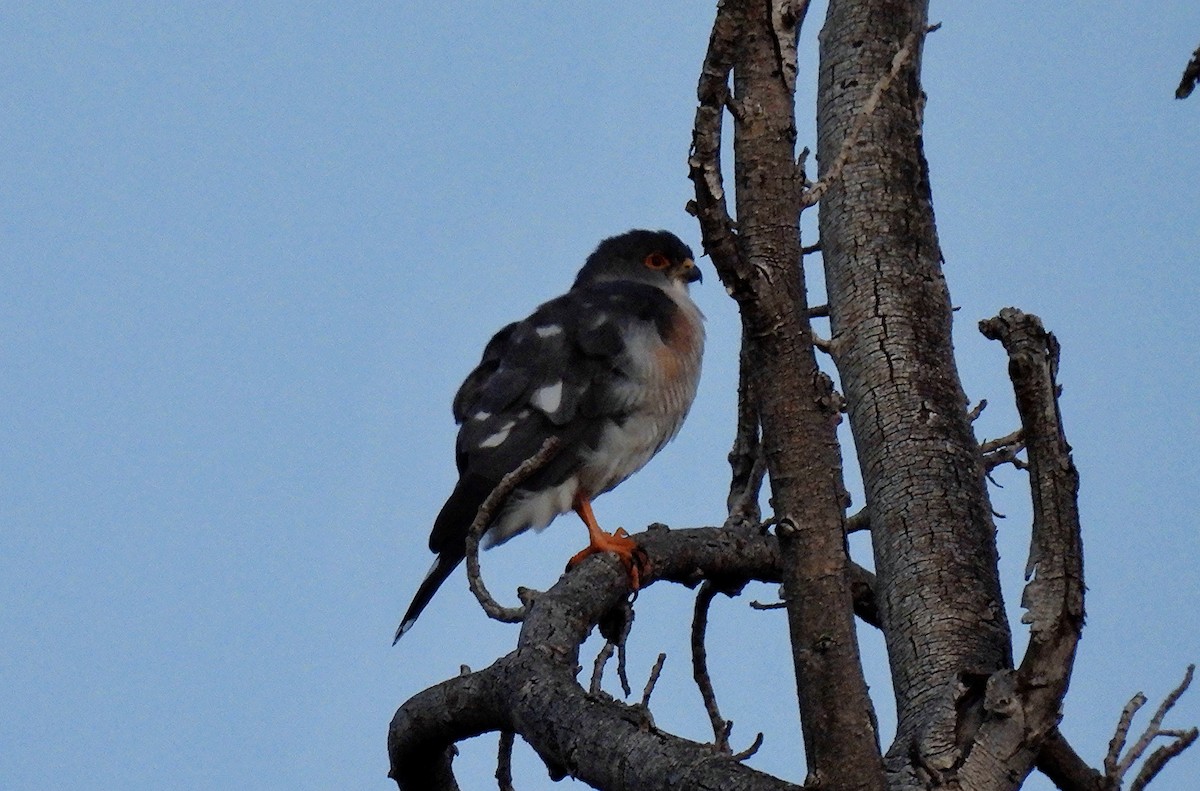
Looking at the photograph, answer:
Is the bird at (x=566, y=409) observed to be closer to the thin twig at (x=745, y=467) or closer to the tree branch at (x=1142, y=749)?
the thin twig at (x=745, y=467)

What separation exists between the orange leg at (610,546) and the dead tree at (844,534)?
2.0 inches

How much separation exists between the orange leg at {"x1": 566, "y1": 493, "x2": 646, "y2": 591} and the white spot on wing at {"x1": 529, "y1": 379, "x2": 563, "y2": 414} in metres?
0.44

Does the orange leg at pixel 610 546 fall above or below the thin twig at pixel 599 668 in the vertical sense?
above

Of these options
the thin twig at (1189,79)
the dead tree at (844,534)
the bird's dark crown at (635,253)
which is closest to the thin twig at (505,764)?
the dead tree at (844,534)

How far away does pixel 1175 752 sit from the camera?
2.81 m

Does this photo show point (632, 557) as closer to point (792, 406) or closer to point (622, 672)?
point (622, 672)

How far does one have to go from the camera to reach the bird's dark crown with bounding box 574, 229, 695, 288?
7531mm

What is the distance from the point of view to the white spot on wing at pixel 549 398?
18.8 feet

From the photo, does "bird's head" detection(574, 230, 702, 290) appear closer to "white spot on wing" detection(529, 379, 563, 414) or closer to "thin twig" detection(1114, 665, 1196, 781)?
"white spot on wing" detection(529, 379, 563, 414)

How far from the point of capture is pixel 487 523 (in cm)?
366

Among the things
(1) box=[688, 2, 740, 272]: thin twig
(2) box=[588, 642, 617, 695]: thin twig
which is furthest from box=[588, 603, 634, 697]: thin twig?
(1) box=[688, 2, 740, 272]: thin twig

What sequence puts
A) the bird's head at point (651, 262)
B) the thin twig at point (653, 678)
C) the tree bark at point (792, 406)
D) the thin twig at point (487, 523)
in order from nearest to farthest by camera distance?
the tree bark at point (792, 406)
the thin twig at point (653, 678)
the thin twig at point (487, 523)
the bird's head at point (651, 262)

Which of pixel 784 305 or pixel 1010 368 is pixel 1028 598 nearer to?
pixel 1010 368

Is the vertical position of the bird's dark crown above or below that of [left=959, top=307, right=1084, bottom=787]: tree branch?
above
